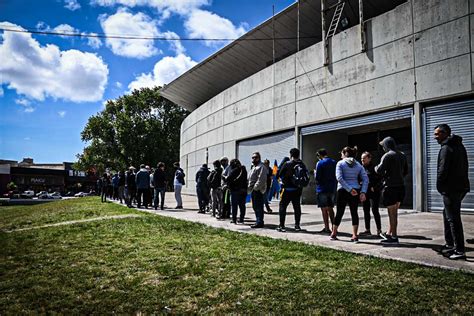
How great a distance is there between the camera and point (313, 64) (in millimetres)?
15508

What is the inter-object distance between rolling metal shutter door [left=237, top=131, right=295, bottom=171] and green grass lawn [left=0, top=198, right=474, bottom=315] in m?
11.5

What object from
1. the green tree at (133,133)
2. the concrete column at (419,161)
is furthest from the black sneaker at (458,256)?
the green tree at (133,133)

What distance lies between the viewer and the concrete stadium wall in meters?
10.8

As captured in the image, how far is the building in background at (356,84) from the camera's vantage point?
1093cm

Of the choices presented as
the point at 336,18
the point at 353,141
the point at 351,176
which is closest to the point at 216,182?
the point at 351,176

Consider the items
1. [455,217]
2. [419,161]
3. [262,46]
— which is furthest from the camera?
[262,46]

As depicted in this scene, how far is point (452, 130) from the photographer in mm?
10969

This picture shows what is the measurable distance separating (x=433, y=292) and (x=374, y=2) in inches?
619

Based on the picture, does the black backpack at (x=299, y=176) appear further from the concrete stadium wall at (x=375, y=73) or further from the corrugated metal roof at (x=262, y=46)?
the corrugated metal roof at (x=262, y=46)

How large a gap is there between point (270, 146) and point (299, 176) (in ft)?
37.0

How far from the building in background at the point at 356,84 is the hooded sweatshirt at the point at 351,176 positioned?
620 centimetres

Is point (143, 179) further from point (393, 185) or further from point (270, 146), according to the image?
point (393, 185)

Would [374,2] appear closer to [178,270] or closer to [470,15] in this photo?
[470,15]

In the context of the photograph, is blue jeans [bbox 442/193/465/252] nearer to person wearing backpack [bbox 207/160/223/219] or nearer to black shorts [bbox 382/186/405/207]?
black shorts [bbox 382/186/405/207]
